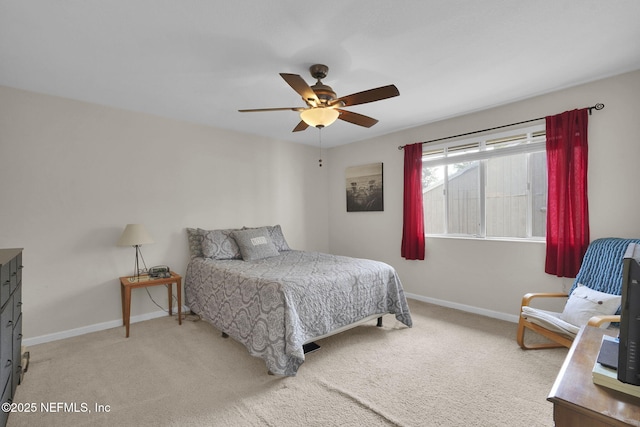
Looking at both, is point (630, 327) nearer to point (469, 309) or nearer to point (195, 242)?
point (469, 309)

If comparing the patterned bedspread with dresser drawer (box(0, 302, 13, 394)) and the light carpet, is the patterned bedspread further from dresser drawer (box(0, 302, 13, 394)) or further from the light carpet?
dresser drawer (box(0, 302, 13, 394))

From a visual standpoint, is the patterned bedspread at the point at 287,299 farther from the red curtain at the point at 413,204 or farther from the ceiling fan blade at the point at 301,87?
the ceiling fan blade at the point at 301,87

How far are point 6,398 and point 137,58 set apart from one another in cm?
233

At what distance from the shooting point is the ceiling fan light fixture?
2330mm

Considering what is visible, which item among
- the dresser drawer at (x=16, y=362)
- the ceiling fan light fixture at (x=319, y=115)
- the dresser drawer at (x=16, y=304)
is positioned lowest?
the dresser drawer at (x=16, y=362)

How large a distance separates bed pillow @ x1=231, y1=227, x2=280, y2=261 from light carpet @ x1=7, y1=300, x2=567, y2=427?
1006 millimetres

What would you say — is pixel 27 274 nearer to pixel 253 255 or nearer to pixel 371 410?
pixel 253 255

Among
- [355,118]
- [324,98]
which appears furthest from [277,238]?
[324,98]

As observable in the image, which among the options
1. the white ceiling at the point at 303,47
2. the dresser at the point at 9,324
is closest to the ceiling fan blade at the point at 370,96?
the white ceiling at the point at 303,47

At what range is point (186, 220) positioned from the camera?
3.88 metres

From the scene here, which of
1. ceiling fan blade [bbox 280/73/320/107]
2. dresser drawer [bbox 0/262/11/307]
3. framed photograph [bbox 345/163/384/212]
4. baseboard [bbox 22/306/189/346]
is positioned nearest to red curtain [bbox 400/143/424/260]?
framed photograph [bbox 345/163/384/212]

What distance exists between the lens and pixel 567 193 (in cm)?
289

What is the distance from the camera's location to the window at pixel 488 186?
10.7ft

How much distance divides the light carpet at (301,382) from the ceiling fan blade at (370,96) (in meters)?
2.06
